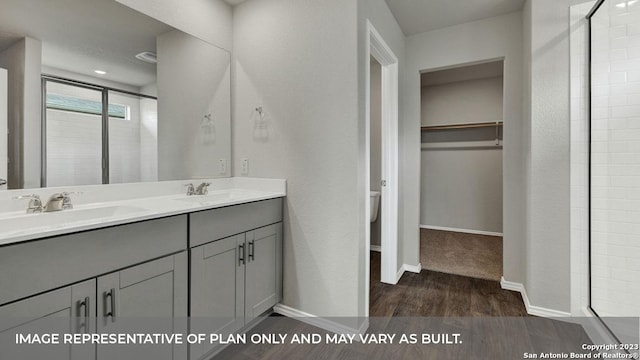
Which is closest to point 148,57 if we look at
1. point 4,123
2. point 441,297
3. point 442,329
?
point 4,123

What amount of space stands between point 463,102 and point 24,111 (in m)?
4.93

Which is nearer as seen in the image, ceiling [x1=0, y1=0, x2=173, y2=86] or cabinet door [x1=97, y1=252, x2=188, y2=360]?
cabinet door [x1=97, y1=252, x2=188, y2=360]

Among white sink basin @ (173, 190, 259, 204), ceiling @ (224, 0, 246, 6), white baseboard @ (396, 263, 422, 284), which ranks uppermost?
ceiling @ (224, 0, 246, 6)

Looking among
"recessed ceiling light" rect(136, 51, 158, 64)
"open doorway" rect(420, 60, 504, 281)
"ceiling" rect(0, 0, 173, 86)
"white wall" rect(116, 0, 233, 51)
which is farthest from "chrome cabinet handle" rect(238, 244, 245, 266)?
"open doorway" rect(420, 60, 504, 281)

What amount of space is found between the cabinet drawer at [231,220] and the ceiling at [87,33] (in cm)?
103

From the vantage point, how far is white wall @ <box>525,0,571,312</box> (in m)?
1.97

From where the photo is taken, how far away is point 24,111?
1343 millimetres

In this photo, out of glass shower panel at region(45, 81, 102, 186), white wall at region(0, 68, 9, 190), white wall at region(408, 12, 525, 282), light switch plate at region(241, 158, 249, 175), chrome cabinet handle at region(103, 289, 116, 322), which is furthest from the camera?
white wall at region(408, 12, 525, 282)

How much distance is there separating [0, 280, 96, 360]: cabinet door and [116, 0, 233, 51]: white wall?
5.22 feet

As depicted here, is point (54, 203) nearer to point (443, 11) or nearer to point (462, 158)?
point (443, 11)

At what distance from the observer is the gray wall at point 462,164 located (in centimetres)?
432

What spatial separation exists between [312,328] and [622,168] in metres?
2.17

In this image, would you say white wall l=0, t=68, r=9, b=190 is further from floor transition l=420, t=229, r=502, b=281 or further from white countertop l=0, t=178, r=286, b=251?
floor transition l=420, t=229, r=502, b=281

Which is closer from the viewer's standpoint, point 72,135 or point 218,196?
point 72,135
